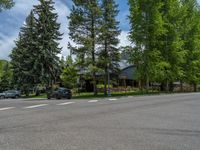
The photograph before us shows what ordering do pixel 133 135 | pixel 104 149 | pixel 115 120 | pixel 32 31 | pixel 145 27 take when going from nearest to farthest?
pixel 104 149
pixel 133 135
pixel 115 120
pixel 145 27
pixel 32 31

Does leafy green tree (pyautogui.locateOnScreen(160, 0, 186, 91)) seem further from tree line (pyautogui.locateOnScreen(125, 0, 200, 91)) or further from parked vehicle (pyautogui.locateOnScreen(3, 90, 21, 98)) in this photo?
parked vehicle (pyautogui.locateOnScreen(3, 90, 21, 98))

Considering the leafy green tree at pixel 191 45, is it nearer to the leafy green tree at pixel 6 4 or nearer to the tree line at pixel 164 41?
the tree line at pixel 164 41

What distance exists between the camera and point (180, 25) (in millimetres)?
52844

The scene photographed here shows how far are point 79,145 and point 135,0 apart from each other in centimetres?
4269

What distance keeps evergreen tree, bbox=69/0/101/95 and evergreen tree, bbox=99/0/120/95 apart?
4.02 ft

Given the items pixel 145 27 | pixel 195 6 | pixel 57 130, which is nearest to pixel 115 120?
pixel 57 130

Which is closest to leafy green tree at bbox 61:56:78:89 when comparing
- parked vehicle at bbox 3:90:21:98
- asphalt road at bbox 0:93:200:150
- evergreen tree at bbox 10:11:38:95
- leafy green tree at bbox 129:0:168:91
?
evergreen tree at bbox 10:11:38:95

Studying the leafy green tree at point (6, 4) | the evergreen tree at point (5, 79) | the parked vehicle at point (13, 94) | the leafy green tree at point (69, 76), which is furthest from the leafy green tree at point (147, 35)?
the evergreen tree at point (5, 79)

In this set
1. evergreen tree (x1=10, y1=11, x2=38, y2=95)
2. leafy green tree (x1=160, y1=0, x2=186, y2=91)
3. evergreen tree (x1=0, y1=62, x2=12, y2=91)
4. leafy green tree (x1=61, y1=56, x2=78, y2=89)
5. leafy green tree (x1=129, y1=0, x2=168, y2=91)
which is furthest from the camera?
evergreen tree (x1=0, y1=62, x2=12, y2=91)

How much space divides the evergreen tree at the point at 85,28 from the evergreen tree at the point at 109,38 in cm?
123

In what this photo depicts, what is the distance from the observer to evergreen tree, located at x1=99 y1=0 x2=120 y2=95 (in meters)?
48.4

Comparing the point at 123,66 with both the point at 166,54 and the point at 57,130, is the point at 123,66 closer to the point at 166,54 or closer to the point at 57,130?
the point at 166,54

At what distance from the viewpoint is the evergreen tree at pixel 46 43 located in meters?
54.3

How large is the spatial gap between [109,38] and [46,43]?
1112 centimetres
